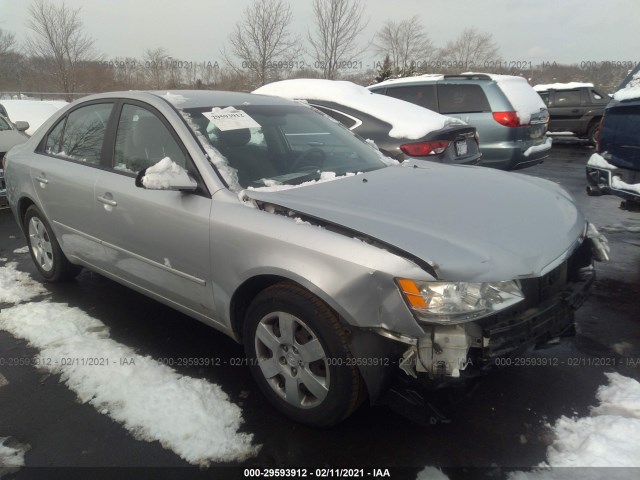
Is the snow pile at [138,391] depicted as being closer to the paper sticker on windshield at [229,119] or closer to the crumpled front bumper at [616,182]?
the paper sticker on windshield at [229,119]

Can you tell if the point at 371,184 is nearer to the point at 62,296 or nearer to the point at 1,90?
the point at 62,296

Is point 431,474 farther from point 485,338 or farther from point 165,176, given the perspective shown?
point 165,176

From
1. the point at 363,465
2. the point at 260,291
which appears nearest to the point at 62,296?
the point at 260,291

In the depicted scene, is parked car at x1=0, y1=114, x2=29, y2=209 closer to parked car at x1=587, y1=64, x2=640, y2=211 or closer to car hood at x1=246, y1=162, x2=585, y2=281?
car hood at x1=246, y1=162, x2=585, y2=281

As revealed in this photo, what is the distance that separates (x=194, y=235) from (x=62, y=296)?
6.86 feet

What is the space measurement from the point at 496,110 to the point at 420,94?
54.5 inches

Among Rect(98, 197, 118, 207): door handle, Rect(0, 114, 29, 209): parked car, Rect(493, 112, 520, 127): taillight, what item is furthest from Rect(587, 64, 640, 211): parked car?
Rect(0, 114, 29, 209): parked car

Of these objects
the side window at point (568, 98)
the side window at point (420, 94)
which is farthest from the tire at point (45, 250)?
the side window at point (568, 98)

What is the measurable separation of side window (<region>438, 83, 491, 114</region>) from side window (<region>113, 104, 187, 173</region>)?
5.59 metres

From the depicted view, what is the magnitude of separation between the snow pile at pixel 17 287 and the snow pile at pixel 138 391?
1.50ft

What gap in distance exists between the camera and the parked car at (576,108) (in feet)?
47.3

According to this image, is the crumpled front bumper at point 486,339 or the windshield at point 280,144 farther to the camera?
the windshield at point 280,144

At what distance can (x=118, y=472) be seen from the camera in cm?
216

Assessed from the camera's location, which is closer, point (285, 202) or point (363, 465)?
point (363, 465)
